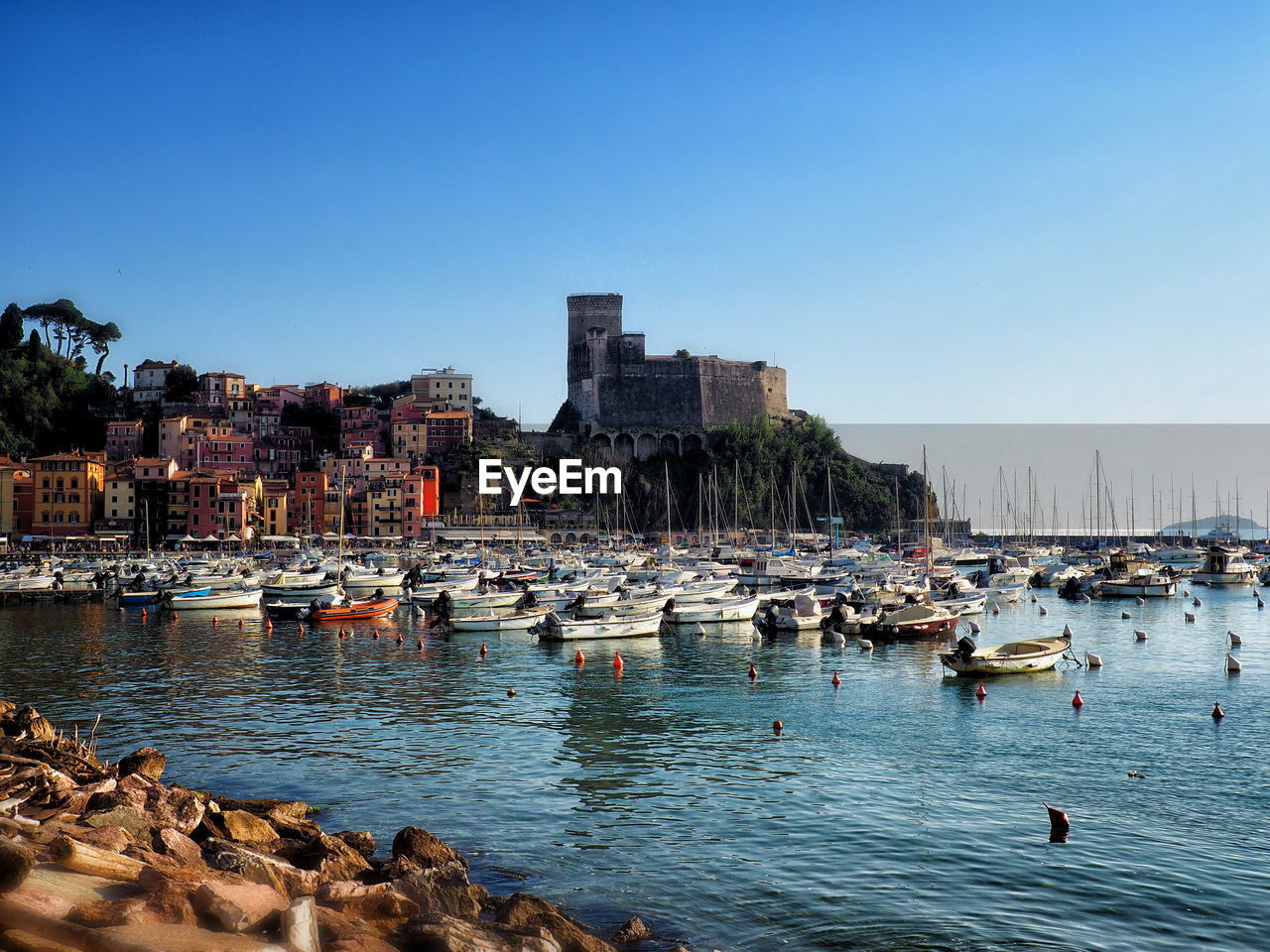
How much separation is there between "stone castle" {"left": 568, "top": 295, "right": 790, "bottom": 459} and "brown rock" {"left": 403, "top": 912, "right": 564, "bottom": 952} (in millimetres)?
86321

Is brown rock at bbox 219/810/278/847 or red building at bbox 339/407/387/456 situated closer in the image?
brown rock at bbox 219/810/278/847

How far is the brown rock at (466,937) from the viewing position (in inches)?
324

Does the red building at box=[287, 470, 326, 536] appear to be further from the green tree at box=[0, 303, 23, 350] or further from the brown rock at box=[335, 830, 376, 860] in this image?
the brown rock at box=[335, 830, 376, 860]

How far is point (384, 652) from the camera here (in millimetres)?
29328

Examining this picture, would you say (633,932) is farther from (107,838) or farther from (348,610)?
(348,610)

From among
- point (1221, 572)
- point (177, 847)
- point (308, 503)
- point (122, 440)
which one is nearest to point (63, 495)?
point (122, 440)

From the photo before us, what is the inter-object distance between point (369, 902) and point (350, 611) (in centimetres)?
2856

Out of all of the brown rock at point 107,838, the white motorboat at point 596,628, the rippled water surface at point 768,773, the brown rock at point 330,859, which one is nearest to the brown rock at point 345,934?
the brown rock at point 330,859

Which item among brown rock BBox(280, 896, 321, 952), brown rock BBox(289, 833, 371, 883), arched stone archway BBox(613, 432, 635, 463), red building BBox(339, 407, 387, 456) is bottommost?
brown rock BBox(289, 833, 371, 883)

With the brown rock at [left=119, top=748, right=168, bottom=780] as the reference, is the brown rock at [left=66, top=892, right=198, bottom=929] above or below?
above

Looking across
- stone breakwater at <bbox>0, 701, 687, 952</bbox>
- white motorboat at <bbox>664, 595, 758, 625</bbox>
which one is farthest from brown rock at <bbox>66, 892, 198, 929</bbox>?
white motorboat at <bbox>664, 595, 758, 625</bbox>

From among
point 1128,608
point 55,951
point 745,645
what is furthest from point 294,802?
point 1128,608

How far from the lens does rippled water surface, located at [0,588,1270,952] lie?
427 inches

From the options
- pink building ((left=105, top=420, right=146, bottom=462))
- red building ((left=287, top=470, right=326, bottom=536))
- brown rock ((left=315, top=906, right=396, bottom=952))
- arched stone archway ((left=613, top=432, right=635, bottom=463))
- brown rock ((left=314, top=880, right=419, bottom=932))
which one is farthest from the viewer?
arched stone archway ((left=613, top=432, right=635, bottom=463))
